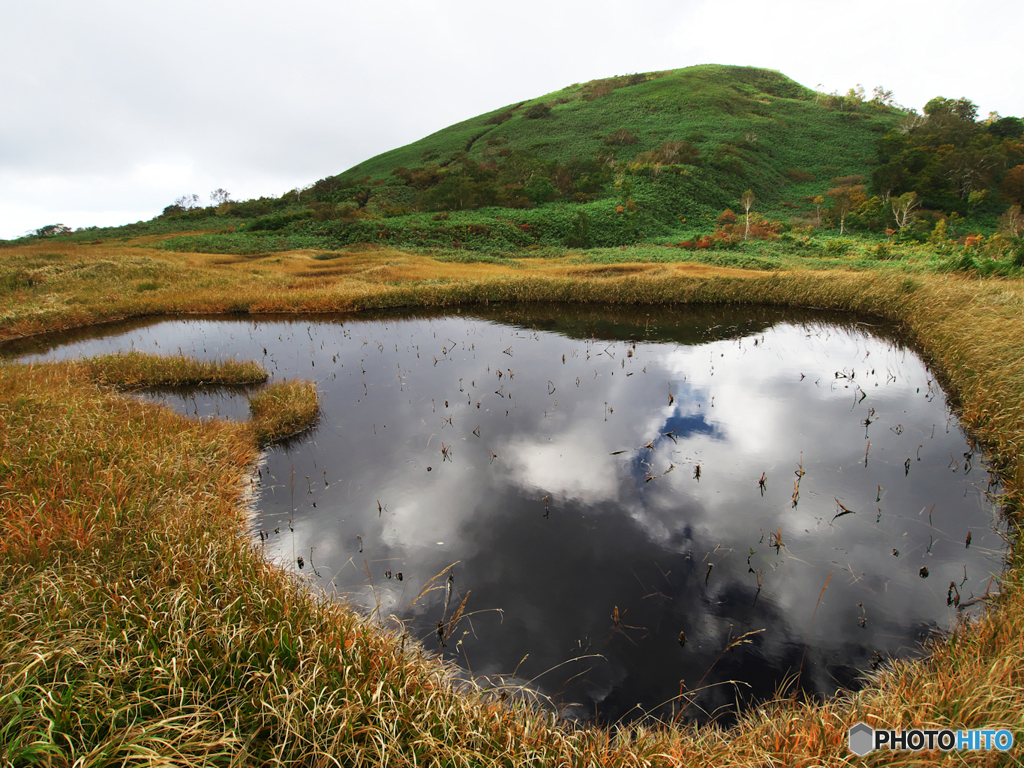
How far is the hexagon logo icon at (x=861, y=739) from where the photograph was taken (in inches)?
120

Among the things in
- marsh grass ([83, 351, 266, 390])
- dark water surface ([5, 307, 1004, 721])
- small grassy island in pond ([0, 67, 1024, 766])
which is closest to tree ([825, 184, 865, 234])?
small grassy island in pond ([0, 67, 1024, 766])

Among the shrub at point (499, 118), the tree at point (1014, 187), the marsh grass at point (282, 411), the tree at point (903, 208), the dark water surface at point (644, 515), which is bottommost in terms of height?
the dark water surface at point (644, 515)

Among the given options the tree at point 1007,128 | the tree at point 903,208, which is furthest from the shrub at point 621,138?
the tree at point 1007,128

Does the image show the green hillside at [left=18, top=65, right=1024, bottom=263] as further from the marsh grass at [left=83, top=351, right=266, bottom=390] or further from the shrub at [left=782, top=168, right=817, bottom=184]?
the marsh grass at [left=83, top=351, right=266, bottom=390]

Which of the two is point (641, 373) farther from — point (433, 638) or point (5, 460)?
point (5, 460)

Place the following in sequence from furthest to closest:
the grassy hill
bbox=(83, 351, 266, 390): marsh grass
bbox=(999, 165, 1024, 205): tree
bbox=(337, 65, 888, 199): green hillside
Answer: bbox=(337, 65, 888, 199): green hillside
bbox=(999, 165, 1024, 205): tree
the grassy hill
bbox=(83, 351, 266, 390): marsh grass

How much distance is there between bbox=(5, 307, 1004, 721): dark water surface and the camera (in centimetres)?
476

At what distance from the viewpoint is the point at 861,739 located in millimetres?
3117

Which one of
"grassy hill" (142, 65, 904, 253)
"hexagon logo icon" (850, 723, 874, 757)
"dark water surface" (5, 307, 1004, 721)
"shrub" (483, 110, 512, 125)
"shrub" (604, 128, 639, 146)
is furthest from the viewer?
"shrub" (483, 110, 512, 125)

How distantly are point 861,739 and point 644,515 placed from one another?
12.6 feet

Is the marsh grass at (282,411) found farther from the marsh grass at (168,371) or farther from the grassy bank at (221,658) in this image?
the marsh grass at (168,371)
